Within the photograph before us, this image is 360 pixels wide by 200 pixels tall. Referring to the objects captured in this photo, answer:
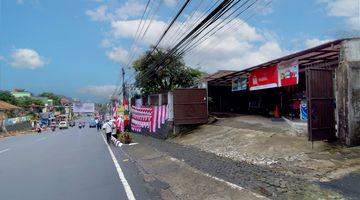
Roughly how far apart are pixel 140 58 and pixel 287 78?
3547cm

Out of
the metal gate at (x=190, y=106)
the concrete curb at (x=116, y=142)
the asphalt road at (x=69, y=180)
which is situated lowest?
the concrete curb at (x=116, y=142)

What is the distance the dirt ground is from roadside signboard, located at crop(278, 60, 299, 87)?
2.02 meters

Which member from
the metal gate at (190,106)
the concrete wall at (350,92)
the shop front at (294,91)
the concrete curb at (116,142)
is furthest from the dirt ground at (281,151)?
the concrete curb at (116,142)

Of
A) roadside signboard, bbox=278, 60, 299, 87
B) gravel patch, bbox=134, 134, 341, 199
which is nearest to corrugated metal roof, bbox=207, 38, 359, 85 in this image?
roadside signboard, bbox=278, 60, 299, 87

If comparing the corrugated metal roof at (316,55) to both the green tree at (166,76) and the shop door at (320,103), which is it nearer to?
the shop door at (320,103)

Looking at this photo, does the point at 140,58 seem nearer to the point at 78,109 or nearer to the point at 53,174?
the point at 53,174

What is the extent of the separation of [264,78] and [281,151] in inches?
303

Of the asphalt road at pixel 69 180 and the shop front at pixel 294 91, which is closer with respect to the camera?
the asphalt road at pixel 69 180

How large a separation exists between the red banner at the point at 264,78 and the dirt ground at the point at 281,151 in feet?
6.56

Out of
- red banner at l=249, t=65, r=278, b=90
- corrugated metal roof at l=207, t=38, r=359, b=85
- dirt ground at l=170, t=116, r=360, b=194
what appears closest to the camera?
dirt ground at l=170, t=116, r=360, b=194

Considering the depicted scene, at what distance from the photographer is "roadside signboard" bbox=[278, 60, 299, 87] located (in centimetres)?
1763

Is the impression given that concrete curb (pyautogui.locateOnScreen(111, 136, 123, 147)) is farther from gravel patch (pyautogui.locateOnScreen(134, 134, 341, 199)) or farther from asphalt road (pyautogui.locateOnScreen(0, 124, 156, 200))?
gravel patch (pyautogui.locateOnScreen(134, 134, 341, 199))

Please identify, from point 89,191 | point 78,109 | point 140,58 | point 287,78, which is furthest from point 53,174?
point 78,109

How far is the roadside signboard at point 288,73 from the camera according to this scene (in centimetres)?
1763
